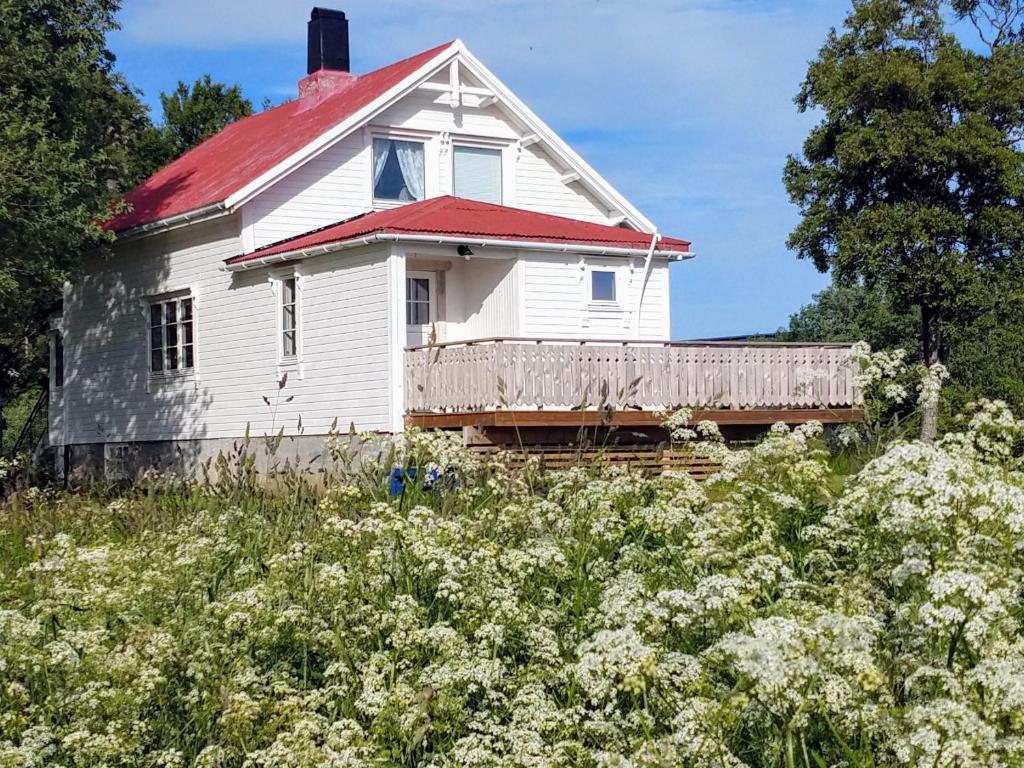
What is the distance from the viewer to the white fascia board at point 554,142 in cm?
2778

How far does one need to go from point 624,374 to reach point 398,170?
820 cm

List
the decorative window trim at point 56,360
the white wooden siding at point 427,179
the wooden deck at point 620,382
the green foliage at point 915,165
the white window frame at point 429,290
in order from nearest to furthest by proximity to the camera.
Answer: the wooden deck at point 620,382 < the white window frame at point 429,290 < the white wooden siding at point 427,179 < the decorative window trim at point 56,360 < the green foliage at point 915,165

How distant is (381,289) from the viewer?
23266 mm

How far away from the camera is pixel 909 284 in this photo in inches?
1496

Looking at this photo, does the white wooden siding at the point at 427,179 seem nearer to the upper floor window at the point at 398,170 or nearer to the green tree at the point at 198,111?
the upper floor window at the point at 398,170

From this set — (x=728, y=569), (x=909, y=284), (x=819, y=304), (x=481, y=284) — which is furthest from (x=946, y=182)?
(x=728, y=569)

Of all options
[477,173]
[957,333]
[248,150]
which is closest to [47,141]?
[248,150]

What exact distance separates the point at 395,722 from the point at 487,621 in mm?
939

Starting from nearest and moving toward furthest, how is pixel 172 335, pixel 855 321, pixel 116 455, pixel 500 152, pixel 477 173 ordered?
pixel 477 173
pixel 500 152
pixel 172 335
pixel 116 455
pixel 855 321

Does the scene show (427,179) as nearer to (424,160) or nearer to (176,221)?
(424,160)

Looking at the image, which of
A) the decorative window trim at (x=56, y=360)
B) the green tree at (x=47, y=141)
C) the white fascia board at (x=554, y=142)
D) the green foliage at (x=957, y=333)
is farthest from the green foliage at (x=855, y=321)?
the green tree at (x=47, y=141)

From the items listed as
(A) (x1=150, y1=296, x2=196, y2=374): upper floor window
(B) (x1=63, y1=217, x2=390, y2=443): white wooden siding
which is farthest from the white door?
(A) (x1=150, y1=296, x2=196, y2=374): upper floor window

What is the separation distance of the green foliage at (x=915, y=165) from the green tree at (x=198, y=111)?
1643 cm

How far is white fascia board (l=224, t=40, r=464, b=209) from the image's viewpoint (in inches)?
1010
